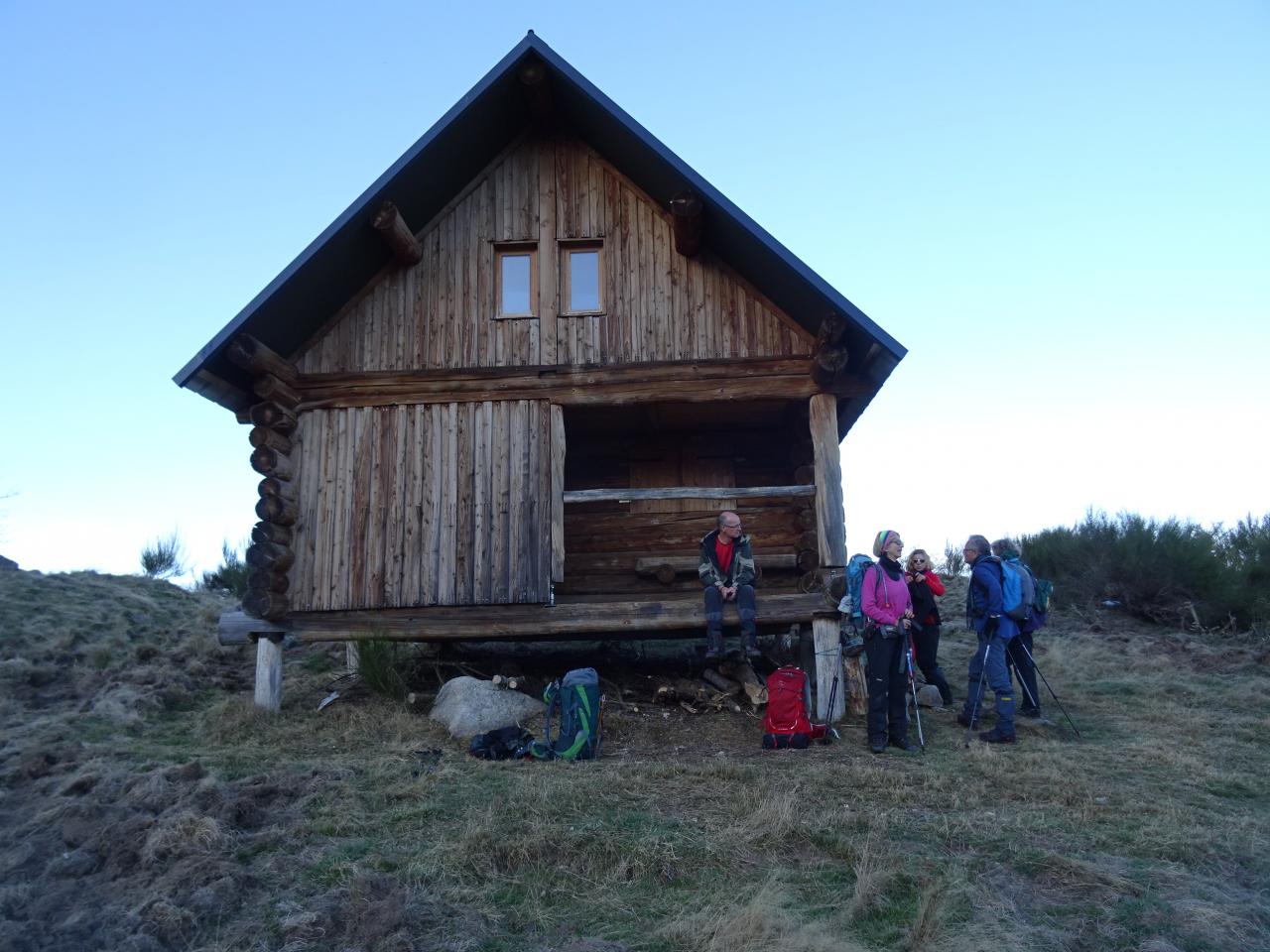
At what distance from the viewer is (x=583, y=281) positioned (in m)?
12.0

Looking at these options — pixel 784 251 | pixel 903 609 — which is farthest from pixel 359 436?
pixel 903 609

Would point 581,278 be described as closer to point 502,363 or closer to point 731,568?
point 502,363

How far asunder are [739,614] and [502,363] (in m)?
4.14

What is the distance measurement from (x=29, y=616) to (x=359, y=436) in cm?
703

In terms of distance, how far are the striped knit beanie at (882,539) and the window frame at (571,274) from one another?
4.47 m

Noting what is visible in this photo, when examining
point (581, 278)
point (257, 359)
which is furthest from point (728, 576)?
point (257, 359)

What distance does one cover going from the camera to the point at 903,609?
8.98m

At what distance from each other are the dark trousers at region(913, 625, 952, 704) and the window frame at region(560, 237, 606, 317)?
5.41 metres

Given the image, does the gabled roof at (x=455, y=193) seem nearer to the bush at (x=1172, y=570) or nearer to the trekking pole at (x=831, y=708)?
the trekking pole at (x=831, y=708)

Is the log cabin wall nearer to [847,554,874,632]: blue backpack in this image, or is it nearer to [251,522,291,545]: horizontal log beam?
[847,554,874,632]: blue backpack

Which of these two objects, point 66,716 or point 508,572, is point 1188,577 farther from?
point 66,716

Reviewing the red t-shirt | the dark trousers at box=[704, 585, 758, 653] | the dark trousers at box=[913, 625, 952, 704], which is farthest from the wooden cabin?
the dark trousers at box=[913, 625, 952, 704]

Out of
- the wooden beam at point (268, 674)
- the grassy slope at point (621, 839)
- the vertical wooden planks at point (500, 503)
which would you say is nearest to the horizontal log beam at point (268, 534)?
the wooden beam at point (268, 674)

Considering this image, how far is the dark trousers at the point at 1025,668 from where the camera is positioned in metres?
10.3
